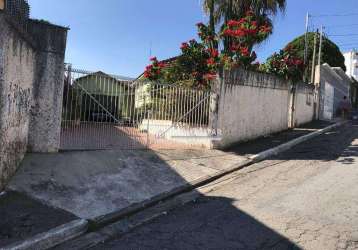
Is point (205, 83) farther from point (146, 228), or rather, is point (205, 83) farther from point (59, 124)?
point (146, 228)

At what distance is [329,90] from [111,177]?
23.1 metres

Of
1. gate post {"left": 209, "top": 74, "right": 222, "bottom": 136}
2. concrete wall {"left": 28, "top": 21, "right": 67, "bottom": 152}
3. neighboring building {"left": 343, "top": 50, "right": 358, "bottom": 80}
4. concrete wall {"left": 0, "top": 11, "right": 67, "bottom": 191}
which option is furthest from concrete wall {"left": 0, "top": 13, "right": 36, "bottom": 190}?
neighboring building {"left": 343, "top": 50, "right": 358, "bottom": 80}

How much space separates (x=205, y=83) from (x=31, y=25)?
627cm

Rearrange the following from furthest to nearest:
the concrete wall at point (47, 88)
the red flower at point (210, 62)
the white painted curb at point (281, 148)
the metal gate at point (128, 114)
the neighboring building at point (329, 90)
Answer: the neighboring building at point (329, 90)
the red flower at point (210, 62)
the white painted curb at point (281, 148)
the metal gate at point (128, 114)
the concrete wall at point (47, 88)

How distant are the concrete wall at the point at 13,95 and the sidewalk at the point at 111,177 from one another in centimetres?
35

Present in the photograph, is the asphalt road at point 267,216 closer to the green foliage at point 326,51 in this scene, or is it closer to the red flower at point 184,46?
the red flower at point 184,46

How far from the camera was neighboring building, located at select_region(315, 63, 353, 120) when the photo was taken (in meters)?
26.1

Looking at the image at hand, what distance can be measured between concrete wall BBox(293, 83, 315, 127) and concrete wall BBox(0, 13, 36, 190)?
45.9ft

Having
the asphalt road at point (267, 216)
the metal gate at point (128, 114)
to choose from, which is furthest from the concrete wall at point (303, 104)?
the asphalt road at point (267, 216)

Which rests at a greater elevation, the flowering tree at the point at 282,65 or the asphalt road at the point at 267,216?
the flowering tree at the point at 282,65

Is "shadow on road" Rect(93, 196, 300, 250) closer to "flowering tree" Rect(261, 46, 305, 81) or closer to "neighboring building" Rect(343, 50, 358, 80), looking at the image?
"flowering tree" Rect(261, 46, 305, 81)

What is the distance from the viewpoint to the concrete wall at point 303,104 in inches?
785

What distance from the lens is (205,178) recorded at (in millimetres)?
9219

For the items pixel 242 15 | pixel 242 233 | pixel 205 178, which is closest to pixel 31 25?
pixel 205 178
